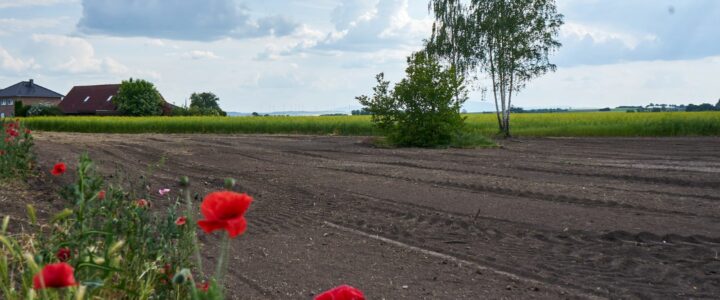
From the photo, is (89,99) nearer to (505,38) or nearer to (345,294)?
(505,38)

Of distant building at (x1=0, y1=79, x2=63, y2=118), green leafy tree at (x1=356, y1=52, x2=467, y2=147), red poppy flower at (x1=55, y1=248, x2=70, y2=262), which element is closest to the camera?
red poppy flower at (x1=55, y1=248, x2=70, y2=262)

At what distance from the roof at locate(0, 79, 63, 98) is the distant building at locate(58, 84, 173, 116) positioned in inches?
616

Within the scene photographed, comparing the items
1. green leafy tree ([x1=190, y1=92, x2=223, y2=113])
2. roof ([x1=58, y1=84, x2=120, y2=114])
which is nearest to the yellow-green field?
roof ([x1=58, y1=84, x2=120, y2=114])

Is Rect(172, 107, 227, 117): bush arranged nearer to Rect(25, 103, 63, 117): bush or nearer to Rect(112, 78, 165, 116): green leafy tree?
Rect(112, 78, 165, 116): green leafy tree

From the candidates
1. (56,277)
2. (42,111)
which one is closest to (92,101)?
(42,111)

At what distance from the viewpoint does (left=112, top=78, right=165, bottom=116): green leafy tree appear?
63312 millimetres

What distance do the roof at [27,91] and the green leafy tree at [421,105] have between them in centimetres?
7750

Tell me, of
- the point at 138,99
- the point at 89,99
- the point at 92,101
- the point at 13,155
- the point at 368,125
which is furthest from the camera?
the point at 89,99

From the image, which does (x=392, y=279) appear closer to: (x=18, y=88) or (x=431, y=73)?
(x=431, y=73)

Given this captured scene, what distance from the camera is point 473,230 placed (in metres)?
7.22

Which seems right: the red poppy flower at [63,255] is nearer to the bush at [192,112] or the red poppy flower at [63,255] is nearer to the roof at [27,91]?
the bush at [192,112]

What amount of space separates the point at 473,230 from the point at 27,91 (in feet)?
302

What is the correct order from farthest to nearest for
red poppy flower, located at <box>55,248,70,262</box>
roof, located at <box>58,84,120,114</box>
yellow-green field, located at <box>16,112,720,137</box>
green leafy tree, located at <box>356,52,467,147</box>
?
roof, located at <box>58,84,120,114</box> < yellow-green field, located at <box>16,112,720,137</box> < green leafy tree, located at <box>356,52,467,147</box> < red poppy flower, located at <box>55,248,70,262</box>

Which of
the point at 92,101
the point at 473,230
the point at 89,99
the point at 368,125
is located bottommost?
the point at 473,230
